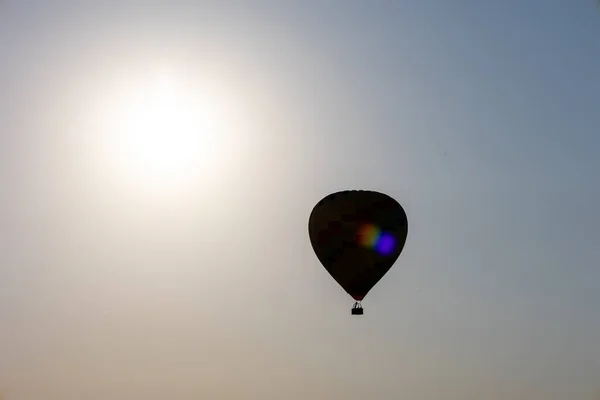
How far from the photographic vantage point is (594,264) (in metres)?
1.47

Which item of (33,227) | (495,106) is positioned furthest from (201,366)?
(495,106)

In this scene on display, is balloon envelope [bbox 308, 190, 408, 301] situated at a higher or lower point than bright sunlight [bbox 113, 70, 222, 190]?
lower

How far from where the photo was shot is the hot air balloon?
4.47ft

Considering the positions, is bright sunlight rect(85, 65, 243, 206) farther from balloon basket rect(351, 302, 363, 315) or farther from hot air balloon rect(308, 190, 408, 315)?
balloon basket rect(351, 302, 363, 315)

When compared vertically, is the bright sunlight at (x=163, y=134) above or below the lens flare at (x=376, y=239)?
above

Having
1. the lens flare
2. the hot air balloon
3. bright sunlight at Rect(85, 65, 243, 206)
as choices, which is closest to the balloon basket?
the hot air balloon

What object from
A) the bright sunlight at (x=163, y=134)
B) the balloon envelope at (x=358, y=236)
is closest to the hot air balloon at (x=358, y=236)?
the balloon envelope at (x=358, y=236)

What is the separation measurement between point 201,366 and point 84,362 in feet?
1.06

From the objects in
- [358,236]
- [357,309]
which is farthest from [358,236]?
[357,309]

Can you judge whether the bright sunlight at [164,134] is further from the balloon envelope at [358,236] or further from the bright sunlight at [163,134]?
the balloon envelope at [358,236]

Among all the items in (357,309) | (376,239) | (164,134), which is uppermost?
(164,134)

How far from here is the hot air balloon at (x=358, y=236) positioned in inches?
53.7

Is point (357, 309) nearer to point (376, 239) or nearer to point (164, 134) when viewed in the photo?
point (376, 239)

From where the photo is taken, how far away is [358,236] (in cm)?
135
